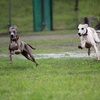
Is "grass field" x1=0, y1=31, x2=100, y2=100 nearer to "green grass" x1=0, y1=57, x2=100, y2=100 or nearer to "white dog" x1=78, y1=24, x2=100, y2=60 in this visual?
"green grass" x1=0, y1=57, x2=100, y2=100

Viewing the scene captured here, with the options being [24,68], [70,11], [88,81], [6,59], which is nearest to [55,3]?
[70,11]

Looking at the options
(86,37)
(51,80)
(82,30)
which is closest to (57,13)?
(86,37)

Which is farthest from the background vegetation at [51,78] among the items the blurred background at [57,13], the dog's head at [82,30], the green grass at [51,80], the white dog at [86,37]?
the blurred background at [57,13]

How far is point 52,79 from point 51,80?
14 cm

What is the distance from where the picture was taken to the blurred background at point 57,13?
3328 cm

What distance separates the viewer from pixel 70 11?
119 ft

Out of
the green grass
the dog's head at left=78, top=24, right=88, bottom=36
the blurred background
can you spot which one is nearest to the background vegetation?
the green grass

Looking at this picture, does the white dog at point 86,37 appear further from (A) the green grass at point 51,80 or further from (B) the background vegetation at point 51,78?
(A) the green grass at point 51,80

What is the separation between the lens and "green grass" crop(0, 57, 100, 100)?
26.1 ft

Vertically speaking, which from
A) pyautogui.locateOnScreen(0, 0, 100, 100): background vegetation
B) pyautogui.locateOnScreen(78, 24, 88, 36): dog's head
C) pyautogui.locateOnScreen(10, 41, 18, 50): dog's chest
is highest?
pyautogui.locateOnScreen(78, 24, 88, 36): dog's head

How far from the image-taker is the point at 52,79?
32.3 ft

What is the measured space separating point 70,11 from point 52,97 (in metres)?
28.9

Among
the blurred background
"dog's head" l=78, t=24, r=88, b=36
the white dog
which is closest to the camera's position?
"dog's head" l=78, t=24, r=88, b=36

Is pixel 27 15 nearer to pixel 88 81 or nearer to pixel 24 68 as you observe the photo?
pixel 24 68
